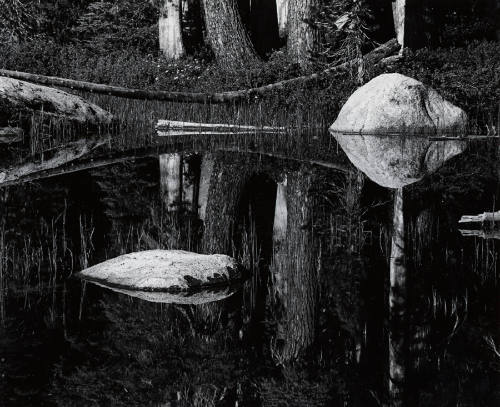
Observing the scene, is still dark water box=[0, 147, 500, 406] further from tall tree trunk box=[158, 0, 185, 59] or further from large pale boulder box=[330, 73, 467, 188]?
tall tree trunk box=[158, 0, 185, 59]

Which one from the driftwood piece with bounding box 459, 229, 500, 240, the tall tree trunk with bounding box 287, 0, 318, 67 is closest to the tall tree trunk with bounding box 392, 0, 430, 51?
the tall tree trunk with bounding box 287, 0, 318, 67

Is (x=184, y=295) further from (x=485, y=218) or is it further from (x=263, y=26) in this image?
(x=263, y=26)

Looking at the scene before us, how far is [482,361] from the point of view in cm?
386

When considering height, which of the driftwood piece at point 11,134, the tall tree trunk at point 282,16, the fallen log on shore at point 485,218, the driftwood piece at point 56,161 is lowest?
the fallen log on shore at point 485,218

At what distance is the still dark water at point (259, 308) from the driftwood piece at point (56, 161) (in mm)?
862

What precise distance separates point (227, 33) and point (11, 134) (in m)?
7.45

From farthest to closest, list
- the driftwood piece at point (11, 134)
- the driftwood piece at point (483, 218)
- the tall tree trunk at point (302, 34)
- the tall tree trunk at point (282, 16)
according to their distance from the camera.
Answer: the tall tree trunk at point (282, 16) → the tall tree trunk at point (302, 34) → the driftwood piece at point (11, 134) → the driftwood piece at point (483, 218)

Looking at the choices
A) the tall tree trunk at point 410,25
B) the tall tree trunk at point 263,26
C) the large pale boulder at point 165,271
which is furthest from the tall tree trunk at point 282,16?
the large pale boulder at point 165,271

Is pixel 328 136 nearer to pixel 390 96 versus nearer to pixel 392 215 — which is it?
pixel 390 96

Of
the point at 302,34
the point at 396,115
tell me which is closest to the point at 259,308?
the point at 396,115

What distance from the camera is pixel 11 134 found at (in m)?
14.8

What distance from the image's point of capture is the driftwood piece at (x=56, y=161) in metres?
9.60

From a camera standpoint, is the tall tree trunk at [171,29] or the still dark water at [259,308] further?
the tall tree trunk at [171,29]

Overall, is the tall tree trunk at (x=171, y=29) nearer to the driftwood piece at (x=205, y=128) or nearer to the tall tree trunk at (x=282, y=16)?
the tall tree trunk at (x=282, y=16)
